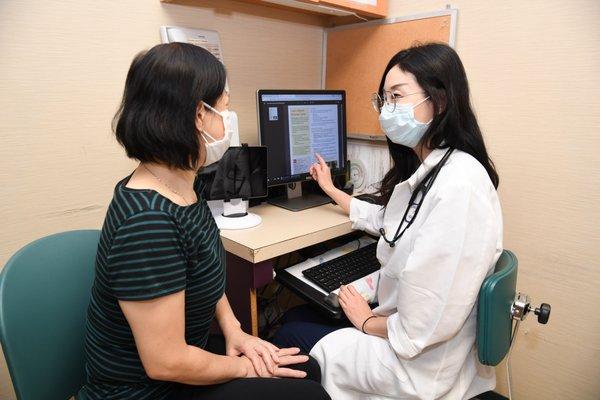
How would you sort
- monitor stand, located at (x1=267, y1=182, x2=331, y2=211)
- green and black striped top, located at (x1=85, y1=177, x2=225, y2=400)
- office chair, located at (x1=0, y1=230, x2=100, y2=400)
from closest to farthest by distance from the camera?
1. green and black striped top, located at (x1=85, y1=177, x2=225, y2=400)
2. office chair, located at (x1=0, y1=230, x2=100, y2=400)
3. monitor stand, located at (x1=267, y1=182, x2=331, y2=211)

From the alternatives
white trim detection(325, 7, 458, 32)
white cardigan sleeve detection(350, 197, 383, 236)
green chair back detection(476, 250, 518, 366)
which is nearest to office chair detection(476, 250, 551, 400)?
green chair back detection(476, 250, 518, 366)

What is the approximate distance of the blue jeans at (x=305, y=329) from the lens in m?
1.15

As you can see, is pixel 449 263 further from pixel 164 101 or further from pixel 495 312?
pixel 164 101

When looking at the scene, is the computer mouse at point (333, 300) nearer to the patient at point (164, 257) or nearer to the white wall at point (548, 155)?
the patient at point (164, 257)

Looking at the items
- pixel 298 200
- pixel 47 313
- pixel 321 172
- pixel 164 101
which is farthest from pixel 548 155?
pixel 47 313

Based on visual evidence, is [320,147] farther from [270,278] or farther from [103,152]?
[103,152]

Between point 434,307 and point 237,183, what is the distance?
78 centimetres

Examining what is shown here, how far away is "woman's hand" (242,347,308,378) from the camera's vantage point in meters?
0.93

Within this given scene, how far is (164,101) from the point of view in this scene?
75 cm

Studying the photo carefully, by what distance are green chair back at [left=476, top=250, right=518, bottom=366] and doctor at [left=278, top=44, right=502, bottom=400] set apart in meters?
0.03

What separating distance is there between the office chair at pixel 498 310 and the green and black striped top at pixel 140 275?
0.61 meters

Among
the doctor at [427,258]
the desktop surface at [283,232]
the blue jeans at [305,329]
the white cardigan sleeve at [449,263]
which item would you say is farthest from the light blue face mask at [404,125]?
the blue jeans at [305,329]

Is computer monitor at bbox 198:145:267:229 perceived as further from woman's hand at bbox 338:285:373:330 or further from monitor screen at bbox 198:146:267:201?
woman's hand at bbox 338:285:373:330

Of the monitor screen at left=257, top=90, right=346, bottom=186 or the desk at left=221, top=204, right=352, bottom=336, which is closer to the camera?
the desk at left=221, top=204, right=352, bottom=336
